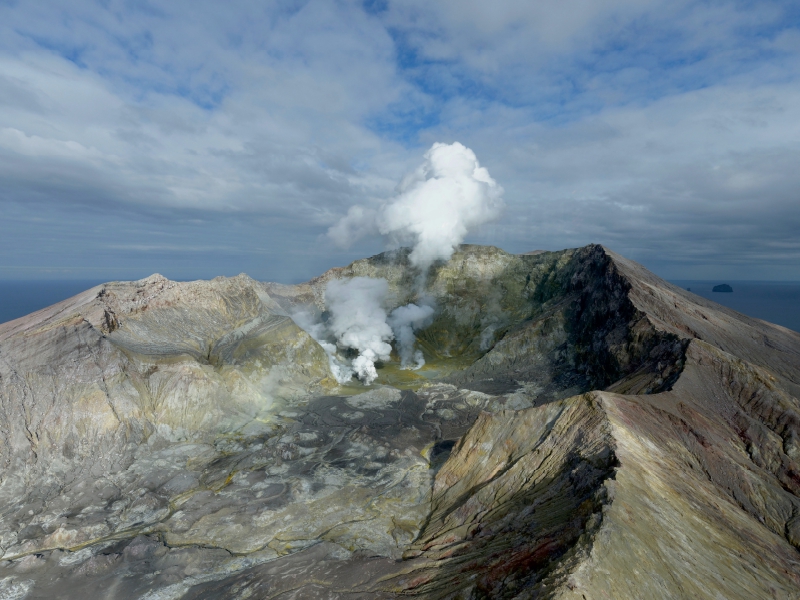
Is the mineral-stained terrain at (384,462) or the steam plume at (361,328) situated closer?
the mineral-stained terrain at (384,462)

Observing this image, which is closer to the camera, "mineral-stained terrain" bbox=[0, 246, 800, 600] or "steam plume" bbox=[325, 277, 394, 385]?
"mineral-stained terrain" bbox=[0, 246, 800, 600]

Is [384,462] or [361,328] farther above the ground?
[361,328]

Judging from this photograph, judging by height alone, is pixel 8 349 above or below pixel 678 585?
above

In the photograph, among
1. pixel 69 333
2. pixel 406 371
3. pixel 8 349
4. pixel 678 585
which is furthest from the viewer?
pixel 406 371

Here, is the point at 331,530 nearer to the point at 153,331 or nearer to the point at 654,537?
the point at 654,537

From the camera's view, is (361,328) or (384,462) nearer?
(384,462)

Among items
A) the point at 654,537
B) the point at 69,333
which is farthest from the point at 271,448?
the point at 654,537

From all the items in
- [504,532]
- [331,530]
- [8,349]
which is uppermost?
[8,349]

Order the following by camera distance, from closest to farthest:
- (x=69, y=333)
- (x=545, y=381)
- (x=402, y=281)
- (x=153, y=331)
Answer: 1. (x=69, y=333)
2. (x=153, y=331)
3. (x=545, y=381)
4. (x=402, y=281)
